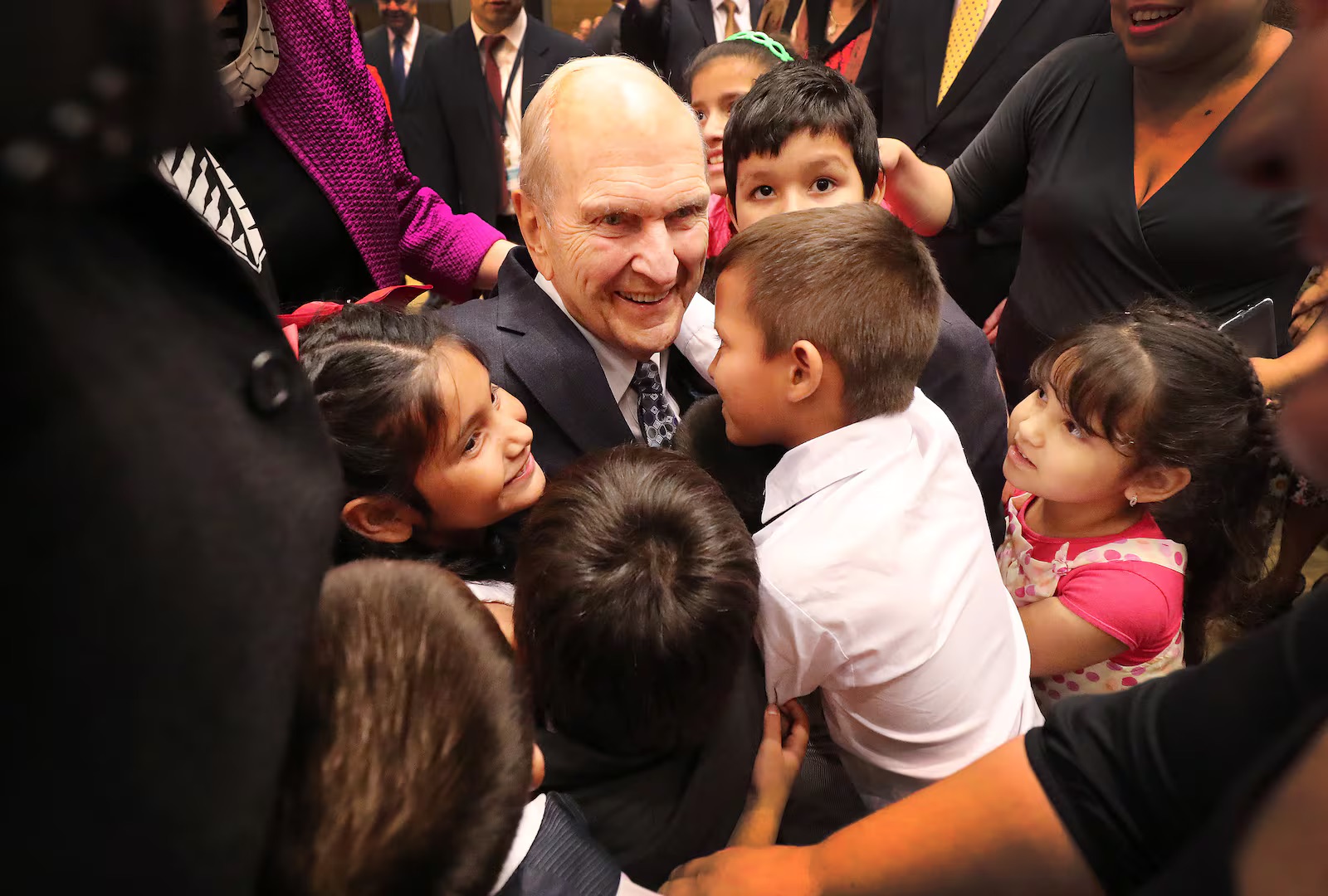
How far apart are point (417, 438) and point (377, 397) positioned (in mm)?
85

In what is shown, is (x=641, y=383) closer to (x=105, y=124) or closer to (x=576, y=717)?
(x=576, y=717)

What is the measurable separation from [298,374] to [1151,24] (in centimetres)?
192

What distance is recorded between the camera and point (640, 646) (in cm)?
95

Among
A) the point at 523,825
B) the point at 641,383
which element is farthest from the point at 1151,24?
the point at 523,825

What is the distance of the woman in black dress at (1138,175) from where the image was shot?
5.52 ft

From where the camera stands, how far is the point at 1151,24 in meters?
1.68

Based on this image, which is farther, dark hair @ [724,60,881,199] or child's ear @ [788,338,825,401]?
dark hair @ [724,60,881,199]

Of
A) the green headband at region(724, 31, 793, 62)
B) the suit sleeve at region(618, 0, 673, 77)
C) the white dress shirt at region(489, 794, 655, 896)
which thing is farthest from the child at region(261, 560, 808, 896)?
the suit sleeve at region(618, 0, 673, 77)

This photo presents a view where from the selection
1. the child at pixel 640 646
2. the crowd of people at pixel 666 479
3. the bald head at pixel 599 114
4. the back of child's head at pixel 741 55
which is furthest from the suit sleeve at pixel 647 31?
the child at pixel 640 646

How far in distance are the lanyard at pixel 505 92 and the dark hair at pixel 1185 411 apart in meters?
3.14

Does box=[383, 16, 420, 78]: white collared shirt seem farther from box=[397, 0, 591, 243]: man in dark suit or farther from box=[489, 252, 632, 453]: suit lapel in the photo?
box=[489, 252, 632, 453]: suit lapel

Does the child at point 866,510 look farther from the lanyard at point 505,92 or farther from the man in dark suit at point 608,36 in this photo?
the man in dark suit at point 608,36

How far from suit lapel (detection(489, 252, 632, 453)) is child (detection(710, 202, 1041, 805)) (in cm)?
24

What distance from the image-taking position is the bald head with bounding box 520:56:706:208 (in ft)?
4.84
